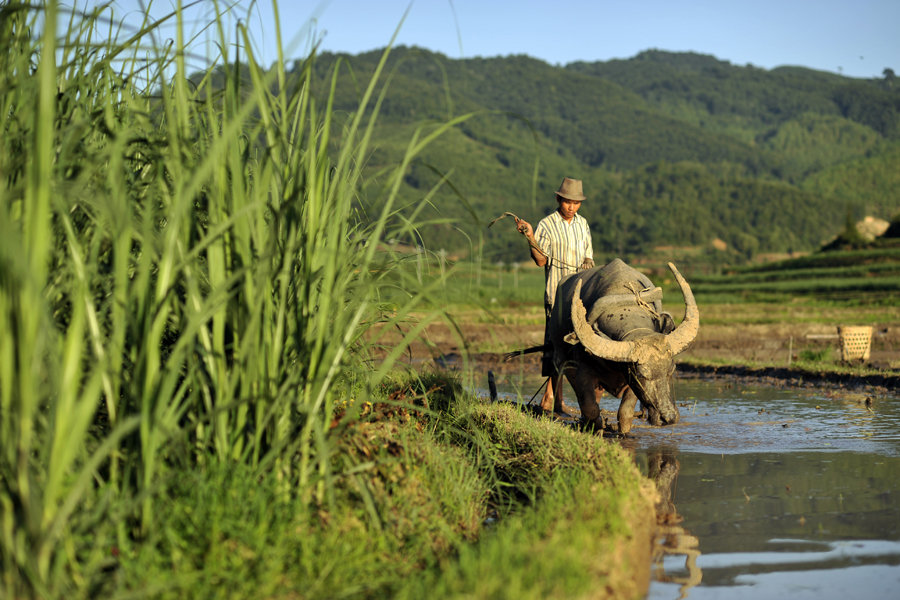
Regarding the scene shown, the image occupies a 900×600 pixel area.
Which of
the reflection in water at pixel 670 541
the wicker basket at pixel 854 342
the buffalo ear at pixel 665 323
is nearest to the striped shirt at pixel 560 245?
the buffalo ear at pixel 665 323

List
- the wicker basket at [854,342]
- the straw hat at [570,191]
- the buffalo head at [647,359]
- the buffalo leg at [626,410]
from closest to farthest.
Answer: the buffalo head at [647,359] → the buffalo leg at [626,410] → the straw hat at [570,191] → the wicker basket at [854,342]

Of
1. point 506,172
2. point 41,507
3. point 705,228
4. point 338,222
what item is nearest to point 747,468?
point 338,222

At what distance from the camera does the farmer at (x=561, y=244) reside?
7.52 m

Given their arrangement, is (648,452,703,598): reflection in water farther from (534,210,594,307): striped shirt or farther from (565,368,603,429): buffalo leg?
(534,210,594,307): striped shirt

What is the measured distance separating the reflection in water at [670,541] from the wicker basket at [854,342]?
9.19m

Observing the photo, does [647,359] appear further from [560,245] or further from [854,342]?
[854,342]

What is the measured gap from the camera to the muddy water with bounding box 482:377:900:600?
11.7 ft

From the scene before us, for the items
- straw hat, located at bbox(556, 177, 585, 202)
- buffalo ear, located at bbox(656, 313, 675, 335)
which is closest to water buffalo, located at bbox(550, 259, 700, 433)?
buffalo ear, located at bbox(656, 313, 675, 335)

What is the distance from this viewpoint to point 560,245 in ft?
25.0

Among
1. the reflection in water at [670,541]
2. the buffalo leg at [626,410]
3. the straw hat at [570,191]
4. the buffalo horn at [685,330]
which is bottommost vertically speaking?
the reflection in water at [670,541]

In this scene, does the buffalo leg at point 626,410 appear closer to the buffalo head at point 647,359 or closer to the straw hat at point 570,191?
the buffalo head at point 647,359

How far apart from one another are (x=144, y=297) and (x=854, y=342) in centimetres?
1307

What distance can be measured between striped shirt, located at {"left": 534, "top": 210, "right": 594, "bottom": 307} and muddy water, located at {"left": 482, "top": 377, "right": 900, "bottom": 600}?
4.96 feet

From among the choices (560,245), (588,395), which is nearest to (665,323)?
(588,395)
